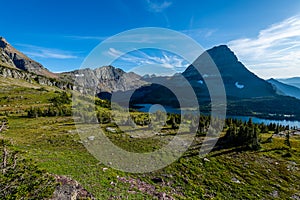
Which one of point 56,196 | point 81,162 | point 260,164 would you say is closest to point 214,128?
point 260,164

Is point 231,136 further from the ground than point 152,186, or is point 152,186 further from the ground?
point 231,136

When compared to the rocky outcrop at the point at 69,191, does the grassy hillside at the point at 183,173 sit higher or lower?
lower

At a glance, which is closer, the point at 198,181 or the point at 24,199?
the point at 24,199

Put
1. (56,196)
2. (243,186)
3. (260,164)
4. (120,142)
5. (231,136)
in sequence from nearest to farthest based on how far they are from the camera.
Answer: (56,196)
(243,186)
(260,164)
(120,142)
(231,136)

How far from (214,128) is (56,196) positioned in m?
42.1

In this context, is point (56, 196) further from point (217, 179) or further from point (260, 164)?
point (260, 164)

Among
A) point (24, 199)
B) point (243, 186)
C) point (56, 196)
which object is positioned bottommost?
point (243, 186)

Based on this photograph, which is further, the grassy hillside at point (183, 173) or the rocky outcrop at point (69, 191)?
the grassy hillside at point (183, 173)

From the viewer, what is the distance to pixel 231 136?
3797cm

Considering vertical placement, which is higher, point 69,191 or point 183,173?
point 69,191

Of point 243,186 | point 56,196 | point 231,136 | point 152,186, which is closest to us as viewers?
point 56,196

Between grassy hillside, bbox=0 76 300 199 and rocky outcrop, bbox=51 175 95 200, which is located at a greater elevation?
rocky outcrop, bbox=51 175 95 200

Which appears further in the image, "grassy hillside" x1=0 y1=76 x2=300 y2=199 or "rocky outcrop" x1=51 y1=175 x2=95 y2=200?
"grassy hillside" x1=0 y1=76 x2=300 y2=199

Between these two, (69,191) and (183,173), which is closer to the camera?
(69,191)
